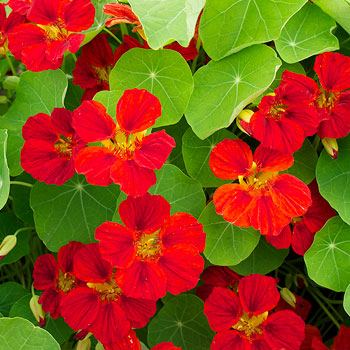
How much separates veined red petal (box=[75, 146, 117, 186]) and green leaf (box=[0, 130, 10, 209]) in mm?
184

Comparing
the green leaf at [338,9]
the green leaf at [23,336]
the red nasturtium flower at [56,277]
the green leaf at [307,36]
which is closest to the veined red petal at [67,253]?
the red nasturtium flower at [56,277]

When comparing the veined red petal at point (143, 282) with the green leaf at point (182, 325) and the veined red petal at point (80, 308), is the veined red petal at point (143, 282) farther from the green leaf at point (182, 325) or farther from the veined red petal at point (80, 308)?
the green leaf at point (182, 325)

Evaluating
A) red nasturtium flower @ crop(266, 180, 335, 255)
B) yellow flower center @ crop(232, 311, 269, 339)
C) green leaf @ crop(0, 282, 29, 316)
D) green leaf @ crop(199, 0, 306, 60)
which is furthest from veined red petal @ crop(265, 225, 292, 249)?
green leaf @ crop(0, 282, 29, 316)

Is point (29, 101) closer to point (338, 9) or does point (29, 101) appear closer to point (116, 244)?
point (116, 244)

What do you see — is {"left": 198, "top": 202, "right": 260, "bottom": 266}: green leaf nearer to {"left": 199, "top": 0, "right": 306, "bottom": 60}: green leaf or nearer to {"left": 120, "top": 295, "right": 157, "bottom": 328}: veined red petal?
{"left": 120, "top": 295, "right": 157, "bottom": 328}: veined red petal

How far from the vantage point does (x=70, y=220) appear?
1.03 metres

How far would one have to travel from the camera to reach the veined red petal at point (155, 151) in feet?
2.61

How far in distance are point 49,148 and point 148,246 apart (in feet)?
0.90

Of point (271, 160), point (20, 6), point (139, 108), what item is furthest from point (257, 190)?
point (20, 6)

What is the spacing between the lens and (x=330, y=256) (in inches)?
39.3

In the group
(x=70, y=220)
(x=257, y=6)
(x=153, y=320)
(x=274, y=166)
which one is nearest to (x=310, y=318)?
(x=153, y=320)

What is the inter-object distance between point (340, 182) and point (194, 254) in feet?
1.23

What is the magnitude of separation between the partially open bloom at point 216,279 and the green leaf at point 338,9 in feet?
1.89

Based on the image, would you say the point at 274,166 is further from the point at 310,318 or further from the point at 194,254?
the point at 310,318
